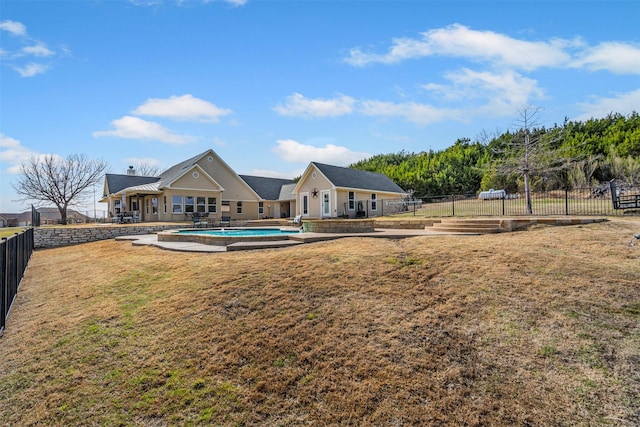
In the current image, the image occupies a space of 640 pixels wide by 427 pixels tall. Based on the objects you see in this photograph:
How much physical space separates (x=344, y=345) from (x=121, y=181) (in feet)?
99.4

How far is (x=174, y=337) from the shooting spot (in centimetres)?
405

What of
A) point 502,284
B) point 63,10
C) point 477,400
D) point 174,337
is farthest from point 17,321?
point 63,10

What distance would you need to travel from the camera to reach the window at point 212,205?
26256 mm

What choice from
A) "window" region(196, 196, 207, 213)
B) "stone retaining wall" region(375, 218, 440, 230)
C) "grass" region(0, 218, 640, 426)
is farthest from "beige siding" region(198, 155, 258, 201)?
"grass" region(0, 218, 640, 426)

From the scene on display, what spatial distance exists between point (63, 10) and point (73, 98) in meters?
4.35

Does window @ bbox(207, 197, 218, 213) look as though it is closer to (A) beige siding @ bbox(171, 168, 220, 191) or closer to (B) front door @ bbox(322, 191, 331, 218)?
(A) beige siding @ bbox(171, 168, 220, 191)

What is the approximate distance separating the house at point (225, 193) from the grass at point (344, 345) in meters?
17.3

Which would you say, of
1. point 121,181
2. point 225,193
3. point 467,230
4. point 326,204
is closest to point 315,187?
point 326,204

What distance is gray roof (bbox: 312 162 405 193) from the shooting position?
77.0ft

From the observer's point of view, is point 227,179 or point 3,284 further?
point 227,179

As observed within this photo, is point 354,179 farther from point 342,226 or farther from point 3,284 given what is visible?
point 3,284

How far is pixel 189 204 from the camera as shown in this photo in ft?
82.0

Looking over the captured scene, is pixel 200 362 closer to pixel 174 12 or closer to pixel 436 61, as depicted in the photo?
pixel 174 12

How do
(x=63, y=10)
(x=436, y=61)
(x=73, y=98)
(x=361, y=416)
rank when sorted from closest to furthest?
(x=361, y=416) → (x=63, y=10) → (x=436, y=61) → (x=73, y=98)
